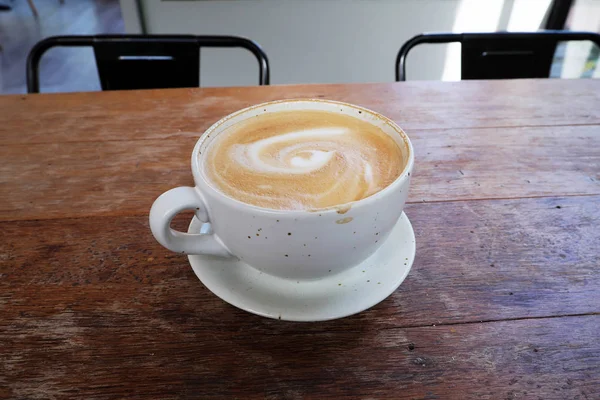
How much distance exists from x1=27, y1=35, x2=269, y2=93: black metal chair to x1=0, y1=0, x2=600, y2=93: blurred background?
100cm

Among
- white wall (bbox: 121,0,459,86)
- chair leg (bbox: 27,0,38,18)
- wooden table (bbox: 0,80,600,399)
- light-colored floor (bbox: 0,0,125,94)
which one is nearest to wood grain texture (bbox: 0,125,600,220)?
wooden table (bbox: 0,80,600,399)

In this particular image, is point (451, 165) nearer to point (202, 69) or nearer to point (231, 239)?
point (231, 239)

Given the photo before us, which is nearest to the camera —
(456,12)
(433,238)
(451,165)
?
(433,238)

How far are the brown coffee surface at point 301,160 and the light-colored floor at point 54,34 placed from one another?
7.95 feet

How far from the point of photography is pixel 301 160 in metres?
0.46

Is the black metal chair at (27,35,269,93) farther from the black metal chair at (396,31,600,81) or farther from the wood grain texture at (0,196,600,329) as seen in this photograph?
the wood grain texture at (0,196,600,329)

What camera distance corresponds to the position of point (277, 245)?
37 centimetres

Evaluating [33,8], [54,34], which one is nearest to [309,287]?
[54,34]

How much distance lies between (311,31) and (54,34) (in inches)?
88.3

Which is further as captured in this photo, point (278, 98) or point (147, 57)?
point (147, 57)

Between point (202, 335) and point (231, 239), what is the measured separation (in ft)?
0.28

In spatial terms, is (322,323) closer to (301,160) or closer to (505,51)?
(301,160)

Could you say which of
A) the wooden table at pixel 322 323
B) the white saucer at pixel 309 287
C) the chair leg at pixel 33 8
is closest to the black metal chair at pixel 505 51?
the wooden table at pixel 322 323

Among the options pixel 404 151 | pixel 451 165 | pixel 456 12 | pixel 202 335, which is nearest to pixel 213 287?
pixel 202 335
